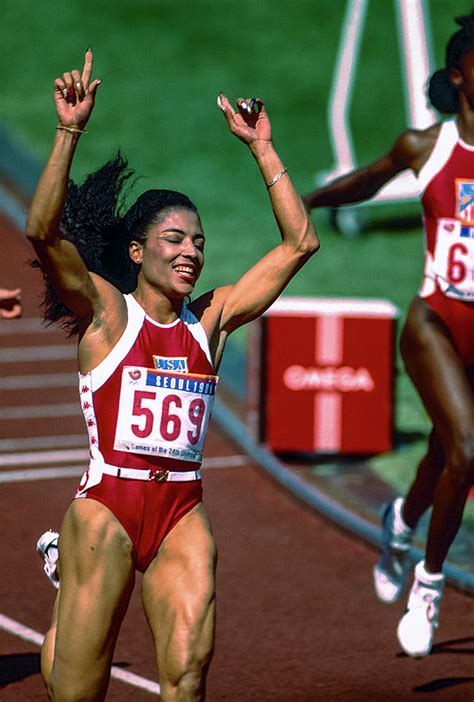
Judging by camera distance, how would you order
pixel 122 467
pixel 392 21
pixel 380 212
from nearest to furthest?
1. pixel 122 467
2. pixel 380 212
3. pixel 392 21

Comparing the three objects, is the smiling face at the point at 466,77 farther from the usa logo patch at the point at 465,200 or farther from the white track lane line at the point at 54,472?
the white track lane line at the point at 54,472

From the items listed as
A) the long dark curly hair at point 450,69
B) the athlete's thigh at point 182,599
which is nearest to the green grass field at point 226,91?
the long dark curly hair at point 450,69

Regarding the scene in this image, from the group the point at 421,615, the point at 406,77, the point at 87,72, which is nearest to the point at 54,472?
the point at 421,615

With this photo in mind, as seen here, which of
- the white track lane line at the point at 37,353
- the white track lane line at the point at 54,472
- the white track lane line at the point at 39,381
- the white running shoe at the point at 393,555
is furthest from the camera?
the white track lane line at the point at 37,353

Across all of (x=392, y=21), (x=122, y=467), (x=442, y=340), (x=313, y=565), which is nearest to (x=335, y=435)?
(x=313, y=565)

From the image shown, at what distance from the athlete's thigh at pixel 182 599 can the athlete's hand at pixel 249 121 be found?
1517 mm

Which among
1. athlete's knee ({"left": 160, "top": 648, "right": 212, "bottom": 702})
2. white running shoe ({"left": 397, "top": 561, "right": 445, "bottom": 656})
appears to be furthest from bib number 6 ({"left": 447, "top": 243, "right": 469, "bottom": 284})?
athlete's knee ({"left": 160, "top": 648, "right": 212, "bottom": 702})

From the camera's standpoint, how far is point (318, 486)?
11.4 m

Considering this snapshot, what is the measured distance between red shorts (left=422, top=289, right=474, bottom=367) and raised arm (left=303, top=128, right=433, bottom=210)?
0.64 meters

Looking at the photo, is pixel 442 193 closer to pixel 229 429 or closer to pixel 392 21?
pixel 229 429

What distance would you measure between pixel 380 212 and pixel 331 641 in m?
10.3

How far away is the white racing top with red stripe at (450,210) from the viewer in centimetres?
753

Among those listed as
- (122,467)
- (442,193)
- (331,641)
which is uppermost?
(442,193)

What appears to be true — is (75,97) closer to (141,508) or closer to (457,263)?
(141,508)
